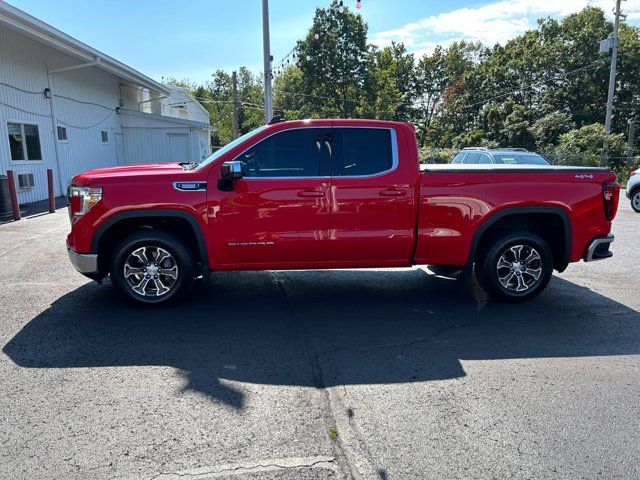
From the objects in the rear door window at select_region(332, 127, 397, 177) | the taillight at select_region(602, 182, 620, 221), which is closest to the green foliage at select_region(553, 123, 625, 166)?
the taillight at select_region(602, 182, 620, 221)

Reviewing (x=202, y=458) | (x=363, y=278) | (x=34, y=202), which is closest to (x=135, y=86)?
(x=34, y=202)

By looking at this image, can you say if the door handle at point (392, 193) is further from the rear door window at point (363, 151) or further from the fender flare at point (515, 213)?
the fender flare at point (515, 213)

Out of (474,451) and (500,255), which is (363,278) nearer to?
(500,255)

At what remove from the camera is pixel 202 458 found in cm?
272

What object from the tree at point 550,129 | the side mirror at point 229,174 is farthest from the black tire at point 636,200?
the tree at point 550,129

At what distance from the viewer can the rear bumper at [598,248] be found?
545cm

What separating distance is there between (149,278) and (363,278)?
2890mm

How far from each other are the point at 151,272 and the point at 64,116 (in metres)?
13.9

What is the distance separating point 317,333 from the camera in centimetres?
459

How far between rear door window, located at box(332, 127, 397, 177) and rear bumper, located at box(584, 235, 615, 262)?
249cm

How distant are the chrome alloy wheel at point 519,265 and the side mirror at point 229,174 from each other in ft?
10.2

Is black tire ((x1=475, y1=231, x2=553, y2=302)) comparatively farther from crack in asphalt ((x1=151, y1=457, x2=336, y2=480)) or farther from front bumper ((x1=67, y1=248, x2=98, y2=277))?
front bumper ((x1=67, y1=248, x2=98, y2=277))

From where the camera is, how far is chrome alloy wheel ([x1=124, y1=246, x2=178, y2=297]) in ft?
16.9

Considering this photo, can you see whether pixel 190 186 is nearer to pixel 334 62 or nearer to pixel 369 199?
pixel 369 199
